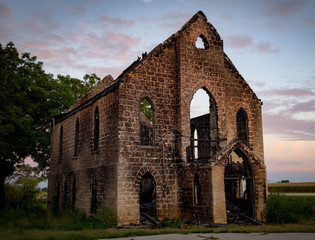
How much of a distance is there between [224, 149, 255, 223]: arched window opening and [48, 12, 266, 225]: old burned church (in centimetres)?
5

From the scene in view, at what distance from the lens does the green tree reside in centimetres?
2425

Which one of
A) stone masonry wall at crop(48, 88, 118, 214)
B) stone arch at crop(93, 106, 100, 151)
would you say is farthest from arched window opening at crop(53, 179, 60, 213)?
stone arch at crop(93, 106, 100, 151)

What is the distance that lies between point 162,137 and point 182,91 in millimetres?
2758

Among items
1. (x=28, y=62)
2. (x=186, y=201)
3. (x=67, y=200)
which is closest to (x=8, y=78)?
(x=28, y=62)

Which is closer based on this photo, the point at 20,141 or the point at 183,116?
the point at 183,116

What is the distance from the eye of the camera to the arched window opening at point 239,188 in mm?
16703

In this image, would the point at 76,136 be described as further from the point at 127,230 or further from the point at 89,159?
the point at 127,230

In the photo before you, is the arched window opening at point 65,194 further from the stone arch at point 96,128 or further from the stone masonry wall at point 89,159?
the stone arch at point 96,128

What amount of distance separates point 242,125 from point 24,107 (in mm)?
17248

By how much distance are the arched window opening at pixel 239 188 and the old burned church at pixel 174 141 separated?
0.17 feet

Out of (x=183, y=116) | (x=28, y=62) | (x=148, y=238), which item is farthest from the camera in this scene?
(x=28, y=62)

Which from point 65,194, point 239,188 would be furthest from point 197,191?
point 65,194

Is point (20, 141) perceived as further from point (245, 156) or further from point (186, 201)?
point (245, 156)

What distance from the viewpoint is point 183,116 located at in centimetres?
1762
